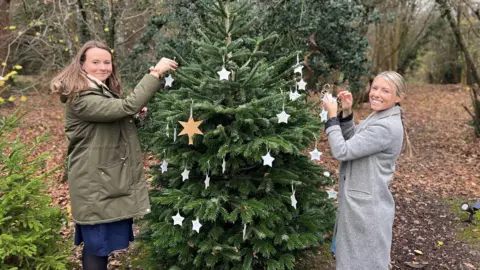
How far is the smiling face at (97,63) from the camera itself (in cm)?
262

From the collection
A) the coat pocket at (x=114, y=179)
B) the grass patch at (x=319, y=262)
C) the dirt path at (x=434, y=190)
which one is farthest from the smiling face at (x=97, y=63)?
the dirt path at (x=434, y=190)

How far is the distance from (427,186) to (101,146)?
20.1ft

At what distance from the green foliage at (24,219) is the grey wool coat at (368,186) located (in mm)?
2220

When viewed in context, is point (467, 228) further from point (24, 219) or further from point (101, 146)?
point (24, 219)

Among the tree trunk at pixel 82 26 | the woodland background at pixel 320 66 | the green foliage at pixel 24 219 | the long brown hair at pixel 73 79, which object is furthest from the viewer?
the tree trunk at pixel 82 26

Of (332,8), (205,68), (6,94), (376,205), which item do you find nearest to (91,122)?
(205,68)

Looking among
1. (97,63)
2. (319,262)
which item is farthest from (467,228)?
(97,63)

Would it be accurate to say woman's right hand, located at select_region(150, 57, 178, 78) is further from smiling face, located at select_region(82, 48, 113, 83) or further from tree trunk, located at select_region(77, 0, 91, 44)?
tree trunk, located at select_region(77, 0, 91, 44)

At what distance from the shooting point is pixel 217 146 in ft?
9.00

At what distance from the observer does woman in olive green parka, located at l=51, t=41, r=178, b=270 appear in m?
2.47

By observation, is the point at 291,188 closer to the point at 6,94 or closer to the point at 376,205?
the point at 376,205

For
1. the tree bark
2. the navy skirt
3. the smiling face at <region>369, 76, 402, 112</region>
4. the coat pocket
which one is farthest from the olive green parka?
the tree bark

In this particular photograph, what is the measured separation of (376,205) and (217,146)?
3.93 ft

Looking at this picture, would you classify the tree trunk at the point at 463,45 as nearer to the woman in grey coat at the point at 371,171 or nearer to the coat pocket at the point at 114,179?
the woman in grey coat at the point at 371,171
